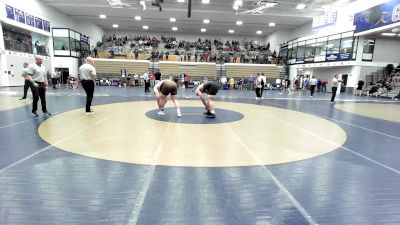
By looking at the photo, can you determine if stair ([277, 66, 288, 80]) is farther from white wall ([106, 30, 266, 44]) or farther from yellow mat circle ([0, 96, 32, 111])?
yellow mat circle ([0, 96, 32, 111])

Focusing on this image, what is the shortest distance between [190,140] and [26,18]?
76.4 feet

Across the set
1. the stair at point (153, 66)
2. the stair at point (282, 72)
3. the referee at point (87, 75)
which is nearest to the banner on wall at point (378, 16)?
the stair at point (282, 72)

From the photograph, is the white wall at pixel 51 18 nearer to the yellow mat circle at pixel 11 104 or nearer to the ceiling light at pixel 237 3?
the yellow mat circle at pixel 11 104

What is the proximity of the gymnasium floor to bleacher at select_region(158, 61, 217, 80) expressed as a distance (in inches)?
930

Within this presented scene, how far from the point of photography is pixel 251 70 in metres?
29.8

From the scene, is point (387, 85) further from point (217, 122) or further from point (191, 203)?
point (191, 203)

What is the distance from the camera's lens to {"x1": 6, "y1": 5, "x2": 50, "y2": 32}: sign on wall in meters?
19.0

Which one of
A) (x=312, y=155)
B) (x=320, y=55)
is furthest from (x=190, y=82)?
(x=312, y=155)

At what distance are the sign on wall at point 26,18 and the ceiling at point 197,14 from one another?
2030mm

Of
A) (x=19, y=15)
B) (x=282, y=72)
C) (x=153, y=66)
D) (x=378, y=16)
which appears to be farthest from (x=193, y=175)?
(x=282, y=72)

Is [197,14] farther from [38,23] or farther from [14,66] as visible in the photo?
[14,66]

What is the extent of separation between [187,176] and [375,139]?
457 cm

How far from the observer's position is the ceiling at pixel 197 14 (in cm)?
2305

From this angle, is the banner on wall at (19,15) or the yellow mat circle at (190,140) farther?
the banner on wall at (19,15)
